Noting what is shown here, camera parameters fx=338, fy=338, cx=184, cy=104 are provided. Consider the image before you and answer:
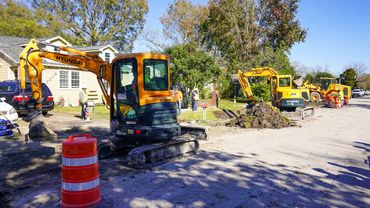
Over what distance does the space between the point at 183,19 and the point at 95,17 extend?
12.3 meters

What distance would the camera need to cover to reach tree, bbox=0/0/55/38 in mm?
41594

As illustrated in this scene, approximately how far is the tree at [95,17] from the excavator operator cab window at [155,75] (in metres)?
37.3

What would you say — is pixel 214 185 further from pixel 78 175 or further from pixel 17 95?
pixel 17 95

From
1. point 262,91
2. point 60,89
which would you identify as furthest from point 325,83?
point 60,89

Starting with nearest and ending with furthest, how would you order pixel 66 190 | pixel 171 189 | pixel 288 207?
pixel 66 190 → pixel 288 207 → pixel 171 189

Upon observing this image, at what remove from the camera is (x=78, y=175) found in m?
5.29

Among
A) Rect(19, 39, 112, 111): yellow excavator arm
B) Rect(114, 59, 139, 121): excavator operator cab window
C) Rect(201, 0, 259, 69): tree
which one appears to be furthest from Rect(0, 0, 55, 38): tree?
Rect(114, 59, 139, 121): excavator operator cab window

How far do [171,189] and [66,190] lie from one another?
79.8 inches

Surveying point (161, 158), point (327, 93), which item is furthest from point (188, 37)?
point (161, 158)

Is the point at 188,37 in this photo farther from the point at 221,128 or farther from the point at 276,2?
the point at 221,128

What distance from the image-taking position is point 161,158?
878 centimetres

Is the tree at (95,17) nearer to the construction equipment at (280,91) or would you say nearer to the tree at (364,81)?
the construction equipment at (280,91)

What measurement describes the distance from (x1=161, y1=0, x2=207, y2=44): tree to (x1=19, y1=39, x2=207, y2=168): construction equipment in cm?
3978

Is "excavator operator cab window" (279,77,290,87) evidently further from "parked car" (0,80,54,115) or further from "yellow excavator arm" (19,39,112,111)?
"yellow excavator arm" (19,39,112,111)
